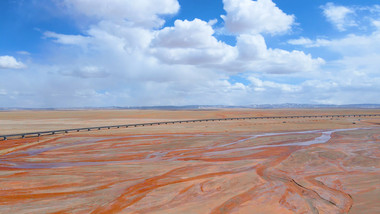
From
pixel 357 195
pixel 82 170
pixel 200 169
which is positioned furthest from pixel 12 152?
pixel 357 195

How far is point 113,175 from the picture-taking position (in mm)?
14203

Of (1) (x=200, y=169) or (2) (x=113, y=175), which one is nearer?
(2) (x=113, y=175)

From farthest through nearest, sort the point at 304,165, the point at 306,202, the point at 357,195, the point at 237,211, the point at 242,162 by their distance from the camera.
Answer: the point at 242,162, the point at 304,165, the point at 357,195, the point at 306,202, the point at 237,211

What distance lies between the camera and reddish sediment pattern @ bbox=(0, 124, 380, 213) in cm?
966

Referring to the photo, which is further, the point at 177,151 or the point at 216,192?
the point at 177,151

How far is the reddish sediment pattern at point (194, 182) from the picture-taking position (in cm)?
966

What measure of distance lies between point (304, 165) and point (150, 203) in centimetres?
1086

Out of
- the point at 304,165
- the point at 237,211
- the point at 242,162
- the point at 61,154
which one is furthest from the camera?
the point at 61,154

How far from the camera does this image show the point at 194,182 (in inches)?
498

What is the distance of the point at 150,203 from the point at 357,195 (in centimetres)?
843

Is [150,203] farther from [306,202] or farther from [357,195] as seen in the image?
[357,195]

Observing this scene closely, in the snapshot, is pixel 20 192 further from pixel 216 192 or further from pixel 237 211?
pixel 237 211

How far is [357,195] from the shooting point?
10.6 meters

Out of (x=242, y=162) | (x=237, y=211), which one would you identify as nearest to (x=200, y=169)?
(x=242, y=162)
